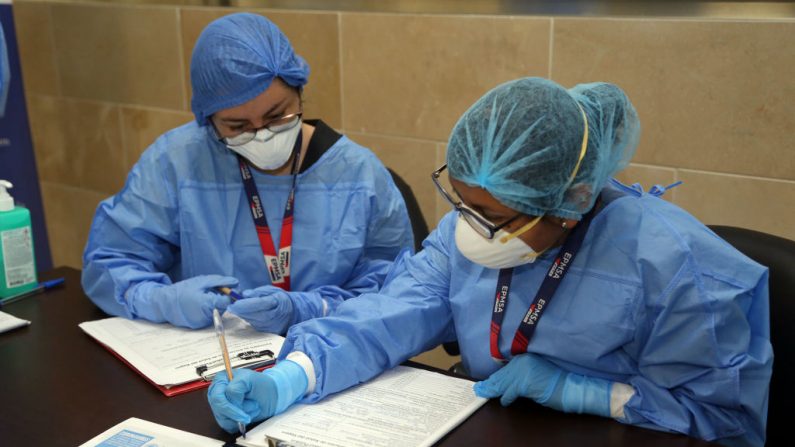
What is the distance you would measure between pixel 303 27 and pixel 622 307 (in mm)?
1807

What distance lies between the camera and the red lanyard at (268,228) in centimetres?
188

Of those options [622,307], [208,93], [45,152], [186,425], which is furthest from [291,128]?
[45,152]

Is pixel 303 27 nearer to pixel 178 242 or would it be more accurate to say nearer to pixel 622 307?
pixel 178 242

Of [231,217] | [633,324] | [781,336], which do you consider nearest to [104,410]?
[231,217]

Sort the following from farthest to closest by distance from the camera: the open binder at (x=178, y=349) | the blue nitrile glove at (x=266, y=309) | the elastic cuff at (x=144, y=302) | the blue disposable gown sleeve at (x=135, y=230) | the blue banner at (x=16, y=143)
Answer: the blue banner at (x=16, y=143), the blue disposable gown sleeve at (x=135, y=230), the elastic cuff at (x=144, y=302), the blue nitrile glove at (x=266, y=309), the open binder at (x=178, y=349)

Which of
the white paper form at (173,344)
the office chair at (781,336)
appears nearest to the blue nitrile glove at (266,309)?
the white paper form at (173,344)

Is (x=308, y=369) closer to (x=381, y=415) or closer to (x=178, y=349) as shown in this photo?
(x=381, y=415)

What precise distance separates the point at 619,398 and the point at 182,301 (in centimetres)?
94

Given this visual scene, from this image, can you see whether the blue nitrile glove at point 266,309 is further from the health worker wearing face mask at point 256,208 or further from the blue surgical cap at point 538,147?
the blue surgical cap at point 538,147

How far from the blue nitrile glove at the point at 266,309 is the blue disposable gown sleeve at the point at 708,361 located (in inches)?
29.4

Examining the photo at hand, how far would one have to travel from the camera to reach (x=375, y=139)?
2.68m

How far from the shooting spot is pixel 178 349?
1588 millimetres

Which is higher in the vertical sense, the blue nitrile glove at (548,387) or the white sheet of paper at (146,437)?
the blue nitrile glove at (548,387)

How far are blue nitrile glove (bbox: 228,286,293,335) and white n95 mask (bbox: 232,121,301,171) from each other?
1.08ft
